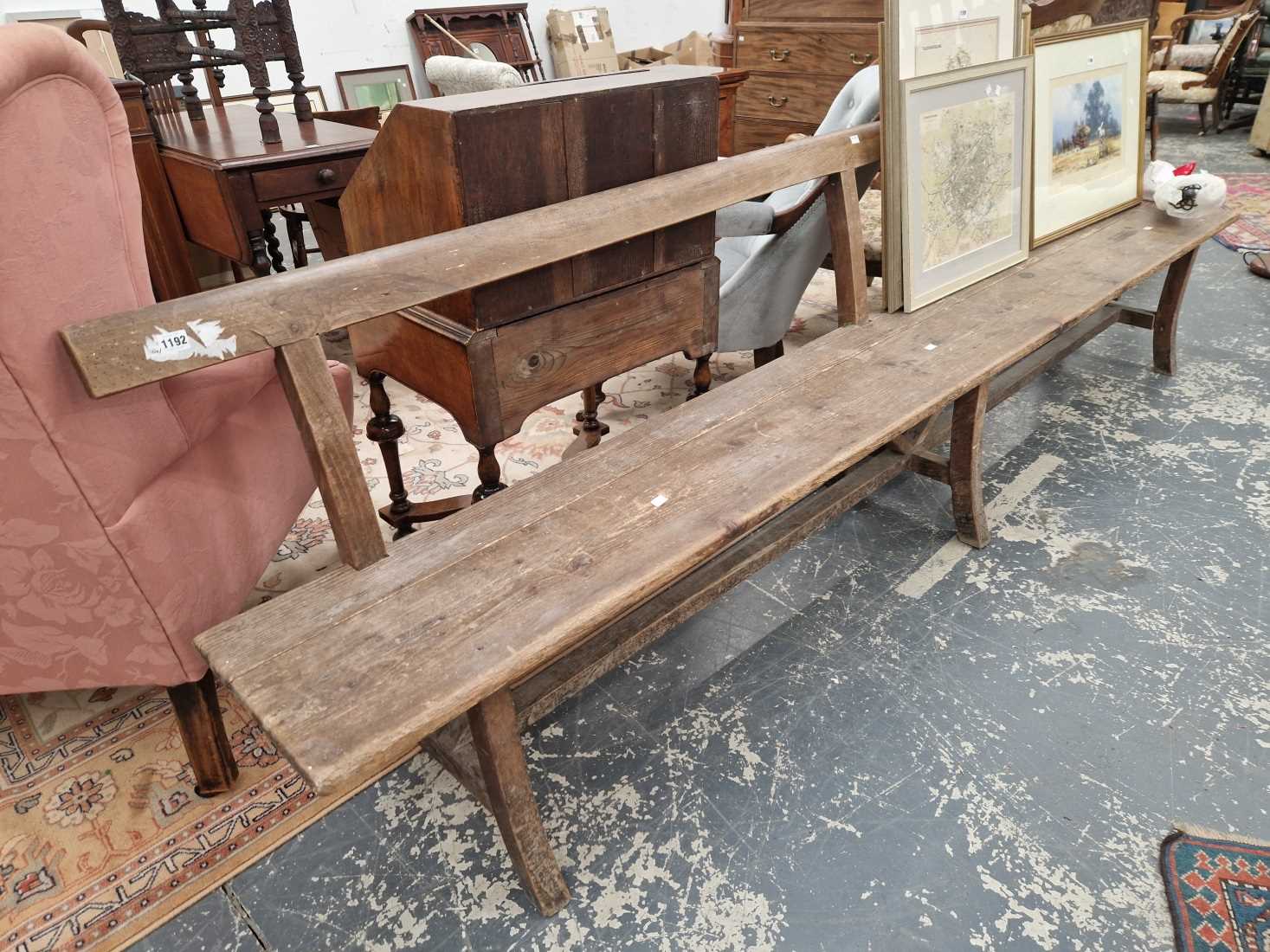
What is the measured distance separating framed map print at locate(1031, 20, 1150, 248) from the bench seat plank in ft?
2.23

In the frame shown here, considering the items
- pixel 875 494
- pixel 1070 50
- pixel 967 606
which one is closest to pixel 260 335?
pixel 967 606

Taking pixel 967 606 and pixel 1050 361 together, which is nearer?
pixel 967 606

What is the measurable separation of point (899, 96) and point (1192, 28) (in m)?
7.02

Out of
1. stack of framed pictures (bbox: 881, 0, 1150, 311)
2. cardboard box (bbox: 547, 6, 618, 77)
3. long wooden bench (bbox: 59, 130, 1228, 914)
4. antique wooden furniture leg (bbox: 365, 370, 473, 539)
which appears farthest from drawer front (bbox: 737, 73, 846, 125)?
antique wooden furniture leg (bbox: 365, 370, 473, 539)

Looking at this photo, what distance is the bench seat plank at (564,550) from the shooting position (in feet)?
3.43

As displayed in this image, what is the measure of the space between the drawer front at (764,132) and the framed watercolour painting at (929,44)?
2.30 metres

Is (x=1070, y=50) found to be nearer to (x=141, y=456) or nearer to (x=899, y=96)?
(x=899, y=96)

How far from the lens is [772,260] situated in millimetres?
2453

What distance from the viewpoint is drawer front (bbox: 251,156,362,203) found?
252 cm

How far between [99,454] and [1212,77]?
7212 millimetres

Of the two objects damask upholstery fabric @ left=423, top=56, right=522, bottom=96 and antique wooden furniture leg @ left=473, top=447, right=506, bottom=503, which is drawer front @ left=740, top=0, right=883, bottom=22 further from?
antique wooden furniture leg @ left=473, top=447, right=506, bottom=503

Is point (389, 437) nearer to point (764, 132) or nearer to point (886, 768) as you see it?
point (886, 768)

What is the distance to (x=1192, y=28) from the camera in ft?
22.8

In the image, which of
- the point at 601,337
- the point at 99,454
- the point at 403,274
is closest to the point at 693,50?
the point at 601,337
